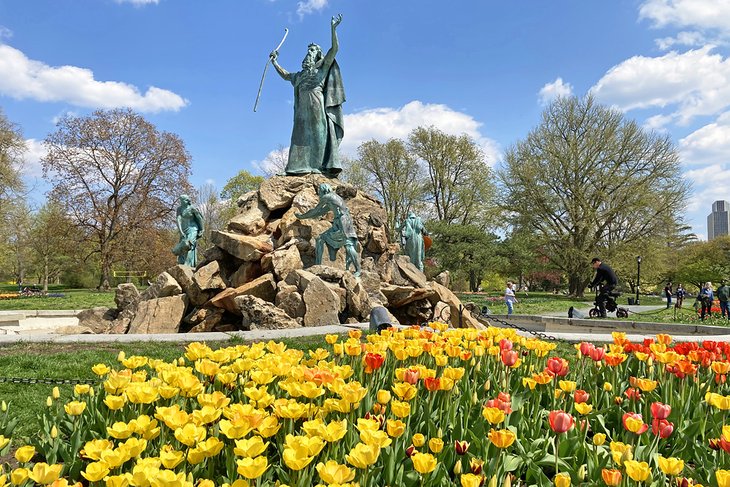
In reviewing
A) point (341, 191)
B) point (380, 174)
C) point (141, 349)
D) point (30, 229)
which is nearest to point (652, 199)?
point (380, 174)

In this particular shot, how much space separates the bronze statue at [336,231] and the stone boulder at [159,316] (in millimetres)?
3125

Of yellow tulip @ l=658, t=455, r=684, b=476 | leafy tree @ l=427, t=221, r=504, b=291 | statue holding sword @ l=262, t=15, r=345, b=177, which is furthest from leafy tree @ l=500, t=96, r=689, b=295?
yellow tulip @ l=658, t=455, r=684, b=476

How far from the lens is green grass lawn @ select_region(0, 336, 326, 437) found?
4.00 m

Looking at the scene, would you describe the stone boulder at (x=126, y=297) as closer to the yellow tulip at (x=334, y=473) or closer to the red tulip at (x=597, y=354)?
the red tulip at (x=597, y=354)

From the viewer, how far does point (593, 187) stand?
2942 centimetres

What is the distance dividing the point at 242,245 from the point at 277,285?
1.91 meters

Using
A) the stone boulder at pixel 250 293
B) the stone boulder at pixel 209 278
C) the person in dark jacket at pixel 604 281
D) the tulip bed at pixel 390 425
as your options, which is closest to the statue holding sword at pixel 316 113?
the stone boulder at pixel 209 278

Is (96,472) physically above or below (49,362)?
above

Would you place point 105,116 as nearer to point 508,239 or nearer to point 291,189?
point 291,189

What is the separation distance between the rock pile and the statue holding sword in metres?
1.01

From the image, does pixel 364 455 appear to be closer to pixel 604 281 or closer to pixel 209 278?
pixel 209 278

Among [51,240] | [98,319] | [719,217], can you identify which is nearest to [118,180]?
[51,240]

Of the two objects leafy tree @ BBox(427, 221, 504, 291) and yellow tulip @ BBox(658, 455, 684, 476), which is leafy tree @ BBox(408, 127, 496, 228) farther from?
yellow tulip @ BBox(658, 455, 684, 476)

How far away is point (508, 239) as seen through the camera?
29516mm
